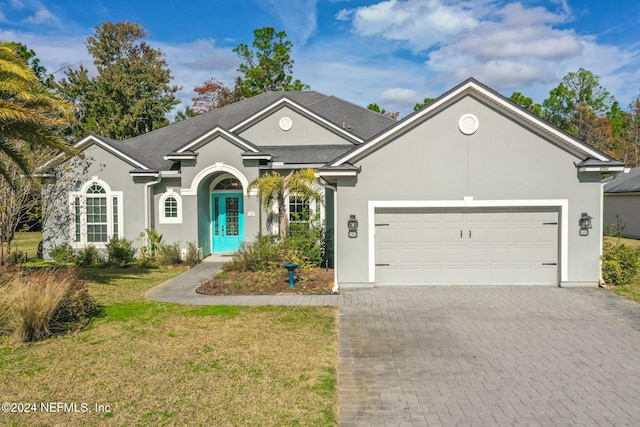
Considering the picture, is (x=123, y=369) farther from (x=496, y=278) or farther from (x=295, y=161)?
(x=295, y=161)

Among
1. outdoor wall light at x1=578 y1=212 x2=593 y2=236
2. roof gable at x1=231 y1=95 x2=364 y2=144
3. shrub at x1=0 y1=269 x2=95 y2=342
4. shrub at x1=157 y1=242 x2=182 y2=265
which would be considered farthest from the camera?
roof gable at x1=231 y1=95 x2=364 y2=144

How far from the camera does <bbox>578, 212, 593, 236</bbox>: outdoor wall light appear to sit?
11516mm

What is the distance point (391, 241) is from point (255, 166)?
6649 mm

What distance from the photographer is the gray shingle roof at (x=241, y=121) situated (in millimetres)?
18656

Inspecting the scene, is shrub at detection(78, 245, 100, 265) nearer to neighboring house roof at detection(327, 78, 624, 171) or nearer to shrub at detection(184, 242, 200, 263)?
shrub at detection(184, 242, 200, 263)

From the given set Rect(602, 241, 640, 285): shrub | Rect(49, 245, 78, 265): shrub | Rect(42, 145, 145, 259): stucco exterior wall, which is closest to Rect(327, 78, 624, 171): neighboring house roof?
Rect(602, 241, 640, 285): shrub

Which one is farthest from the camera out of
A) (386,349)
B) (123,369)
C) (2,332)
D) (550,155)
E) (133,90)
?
(133,90)

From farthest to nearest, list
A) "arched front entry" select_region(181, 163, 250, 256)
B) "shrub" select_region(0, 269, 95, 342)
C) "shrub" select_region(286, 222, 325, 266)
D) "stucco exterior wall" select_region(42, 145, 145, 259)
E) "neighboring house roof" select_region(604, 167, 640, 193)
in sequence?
1. "neighboring house roof" select_region(604, 167, 640, 193)
2. "arched front entry" select_region(181, 163, 250, 256)
3. "stucco exterior wall" select_region(42, 145, 145, 259)
4. "shrub" select_region(286, 222, 325, 266)
5. "shrub" select_region(0, 269, 95, 342)

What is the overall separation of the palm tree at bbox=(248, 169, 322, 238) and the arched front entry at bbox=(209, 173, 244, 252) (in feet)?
9.18

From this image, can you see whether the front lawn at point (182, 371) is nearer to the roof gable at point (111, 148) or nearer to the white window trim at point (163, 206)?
the white window trim at point (163, 206)

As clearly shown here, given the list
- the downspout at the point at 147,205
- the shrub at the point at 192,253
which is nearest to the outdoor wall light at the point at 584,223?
the shrub at the point at 192,253

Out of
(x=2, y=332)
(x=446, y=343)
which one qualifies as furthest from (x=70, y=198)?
(x=446, y=343)

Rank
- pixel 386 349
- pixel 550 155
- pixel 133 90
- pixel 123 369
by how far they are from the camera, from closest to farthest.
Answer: pixel 123 369, pixel 386 349, pixel 550 155, pixel 133 90

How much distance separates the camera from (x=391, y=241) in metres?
12.1
